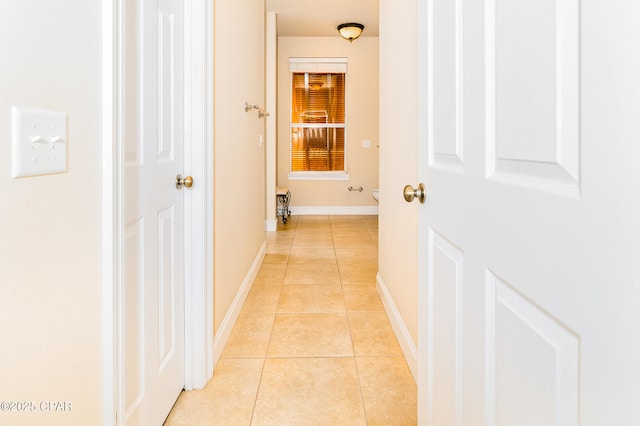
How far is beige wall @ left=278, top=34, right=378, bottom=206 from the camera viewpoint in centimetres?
677

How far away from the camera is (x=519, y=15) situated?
0.64 metres

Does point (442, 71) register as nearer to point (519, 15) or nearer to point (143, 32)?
point (519, 15)

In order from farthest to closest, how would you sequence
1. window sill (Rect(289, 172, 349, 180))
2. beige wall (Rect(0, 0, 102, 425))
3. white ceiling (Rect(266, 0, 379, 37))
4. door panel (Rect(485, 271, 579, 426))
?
window sill (Rect(289, 172, 349, 180)) → white ceiling (Rect(266, 0, 379, 37)) → beige wall (Rect(0, 0, 102, 425)) → door panel (Rect(485, 271, 579, 426))

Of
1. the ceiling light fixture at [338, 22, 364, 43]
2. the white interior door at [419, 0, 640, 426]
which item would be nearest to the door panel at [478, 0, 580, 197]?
the white interior door at [419, 0, 640, 426]

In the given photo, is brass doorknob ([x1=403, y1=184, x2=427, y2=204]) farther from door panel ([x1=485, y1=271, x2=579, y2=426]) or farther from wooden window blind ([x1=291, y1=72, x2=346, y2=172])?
wooden window blind ([x1=291, y1=72, x2=346, y2=172])

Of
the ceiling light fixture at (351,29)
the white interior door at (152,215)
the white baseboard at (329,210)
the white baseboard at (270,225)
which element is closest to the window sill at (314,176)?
the white baseboard at (329,210)

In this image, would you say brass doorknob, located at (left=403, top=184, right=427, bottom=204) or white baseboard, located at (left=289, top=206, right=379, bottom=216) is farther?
white baseboard, located at (left=289, top=206, right=379, bottom=216)

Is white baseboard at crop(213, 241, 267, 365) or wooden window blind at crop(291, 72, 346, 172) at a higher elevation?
wooden window blind at crop(291, 72, 346, 172)

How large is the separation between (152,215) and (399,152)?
1283 mm

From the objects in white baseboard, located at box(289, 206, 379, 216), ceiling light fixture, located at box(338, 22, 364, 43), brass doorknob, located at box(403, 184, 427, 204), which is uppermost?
ceiling light fixture, located at box(338, 22, 364, 43)

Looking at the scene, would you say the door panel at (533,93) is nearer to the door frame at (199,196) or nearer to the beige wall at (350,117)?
the door frame at (199,196)

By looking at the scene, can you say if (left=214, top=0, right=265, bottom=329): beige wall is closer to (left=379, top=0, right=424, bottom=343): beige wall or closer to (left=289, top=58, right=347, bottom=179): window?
(left=379, top=0, right=424, bottom=343): beige wall

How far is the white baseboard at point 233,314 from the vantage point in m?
2.04

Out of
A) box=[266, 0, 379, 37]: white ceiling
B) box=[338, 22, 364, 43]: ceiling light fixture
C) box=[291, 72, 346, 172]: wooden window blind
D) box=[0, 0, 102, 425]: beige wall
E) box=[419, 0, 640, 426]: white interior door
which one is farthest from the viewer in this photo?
box=[291, 72, 346, 172]: wooden window blind
